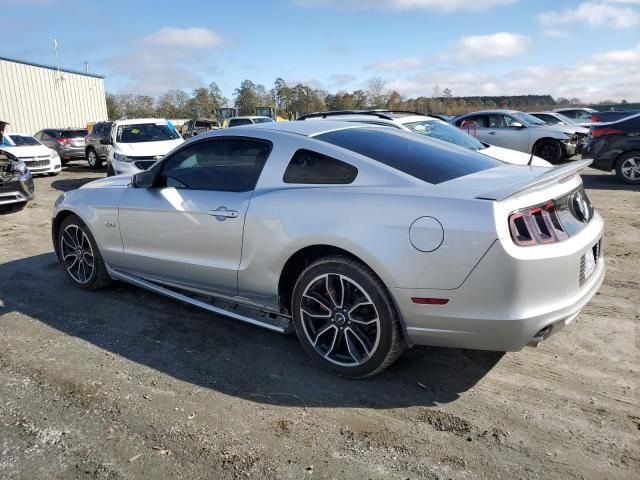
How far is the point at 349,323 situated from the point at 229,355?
99 cm

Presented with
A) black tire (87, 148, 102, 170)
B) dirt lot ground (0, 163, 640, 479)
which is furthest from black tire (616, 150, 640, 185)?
black tire (87, 148, 102, 170)

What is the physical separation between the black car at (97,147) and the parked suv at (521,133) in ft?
37.9

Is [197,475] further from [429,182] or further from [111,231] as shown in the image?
[111,231]

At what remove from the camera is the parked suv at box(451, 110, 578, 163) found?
13484 mm

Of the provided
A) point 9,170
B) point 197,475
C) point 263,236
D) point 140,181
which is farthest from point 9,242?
point 197,475

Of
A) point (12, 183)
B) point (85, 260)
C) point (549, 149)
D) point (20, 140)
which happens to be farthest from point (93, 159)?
point (549, 149)

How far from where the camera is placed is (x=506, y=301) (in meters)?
2.63

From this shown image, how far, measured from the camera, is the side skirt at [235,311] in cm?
356

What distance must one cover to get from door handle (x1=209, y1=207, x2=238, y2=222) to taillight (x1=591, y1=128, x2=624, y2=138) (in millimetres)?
9782

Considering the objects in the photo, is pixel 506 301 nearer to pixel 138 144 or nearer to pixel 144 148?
A: pixel 144 148

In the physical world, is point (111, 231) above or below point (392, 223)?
below

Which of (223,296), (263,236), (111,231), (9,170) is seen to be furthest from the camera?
(9,170)

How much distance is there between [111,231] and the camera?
14.8ft

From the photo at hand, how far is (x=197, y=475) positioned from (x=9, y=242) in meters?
6.18
